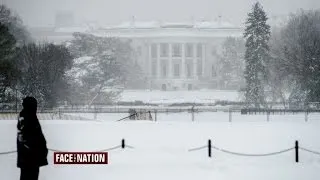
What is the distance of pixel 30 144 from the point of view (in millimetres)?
10891

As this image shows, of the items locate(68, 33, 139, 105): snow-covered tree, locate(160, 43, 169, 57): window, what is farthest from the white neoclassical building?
locate(68, 33, 139, 105): snow-covered tree

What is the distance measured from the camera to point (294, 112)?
40500 mm

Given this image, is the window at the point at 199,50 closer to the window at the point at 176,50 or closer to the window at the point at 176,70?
the window at the point at 176,50

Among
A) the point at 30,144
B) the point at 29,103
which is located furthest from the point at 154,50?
the point at 29,103

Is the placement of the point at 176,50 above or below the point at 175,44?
below

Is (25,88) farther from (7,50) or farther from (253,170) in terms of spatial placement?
(253,170)

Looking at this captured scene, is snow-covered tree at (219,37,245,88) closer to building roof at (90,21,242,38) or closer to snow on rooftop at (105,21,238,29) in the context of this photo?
building roof at (90,21,242,38)

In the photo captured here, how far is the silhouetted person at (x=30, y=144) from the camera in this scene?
10852 millimetres

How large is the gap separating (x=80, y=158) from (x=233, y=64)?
Result: 185 feet

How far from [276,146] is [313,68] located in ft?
78.1

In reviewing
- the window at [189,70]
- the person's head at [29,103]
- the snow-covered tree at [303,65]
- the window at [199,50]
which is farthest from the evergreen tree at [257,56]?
the window at [199,50]

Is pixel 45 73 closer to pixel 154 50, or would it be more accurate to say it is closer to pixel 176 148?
pixel 176 148

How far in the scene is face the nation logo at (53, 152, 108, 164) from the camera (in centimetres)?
1677

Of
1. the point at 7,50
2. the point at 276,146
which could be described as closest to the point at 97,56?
the point at 7,50
